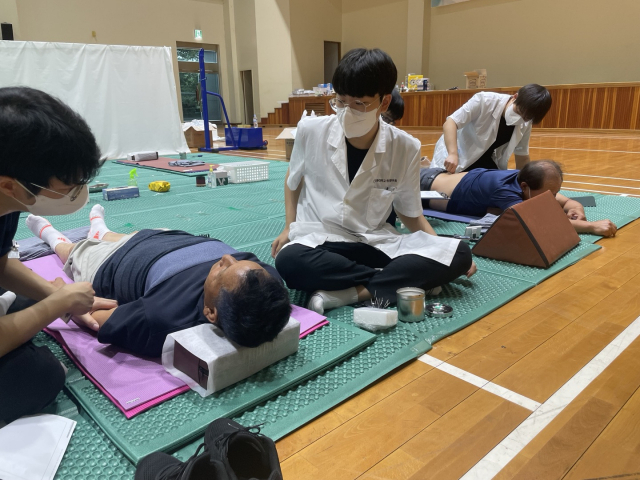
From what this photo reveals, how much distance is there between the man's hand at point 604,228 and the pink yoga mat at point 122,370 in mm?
1849

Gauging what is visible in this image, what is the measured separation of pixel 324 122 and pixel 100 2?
10.6 m

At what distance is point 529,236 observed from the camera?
7.01 feet

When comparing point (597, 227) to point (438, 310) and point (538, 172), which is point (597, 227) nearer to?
point (538, 172)

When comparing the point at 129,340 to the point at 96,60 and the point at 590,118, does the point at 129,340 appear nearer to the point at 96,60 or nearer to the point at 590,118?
the point at 96,60

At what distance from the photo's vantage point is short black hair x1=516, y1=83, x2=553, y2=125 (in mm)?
2803

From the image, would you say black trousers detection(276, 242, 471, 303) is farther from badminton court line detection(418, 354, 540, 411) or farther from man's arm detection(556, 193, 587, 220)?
man's arm detection(556, 193, 587, 220)

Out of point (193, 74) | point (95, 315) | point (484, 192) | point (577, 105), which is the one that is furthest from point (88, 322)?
point (193, 74)

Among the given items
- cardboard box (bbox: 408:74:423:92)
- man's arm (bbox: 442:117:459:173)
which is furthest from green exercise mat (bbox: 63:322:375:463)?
cardboard box (bbox: 408:74:423:92)

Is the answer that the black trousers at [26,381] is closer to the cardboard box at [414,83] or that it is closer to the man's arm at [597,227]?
the man's arm at [597,227]

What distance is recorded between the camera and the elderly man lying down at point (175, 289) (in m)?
1.19

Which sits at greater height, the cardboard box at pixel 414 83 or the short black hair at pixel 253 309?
the cardboard box at pixel 414 83

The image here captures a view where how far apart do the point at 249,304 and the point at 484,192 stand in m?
2.06

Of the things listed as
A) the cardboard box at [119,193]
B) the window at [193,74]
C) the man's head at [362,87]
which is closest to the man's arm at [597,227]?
the man's head at [362,87]

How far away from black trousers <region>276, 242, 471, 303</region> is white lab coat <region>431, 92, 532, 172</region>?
1616mm
